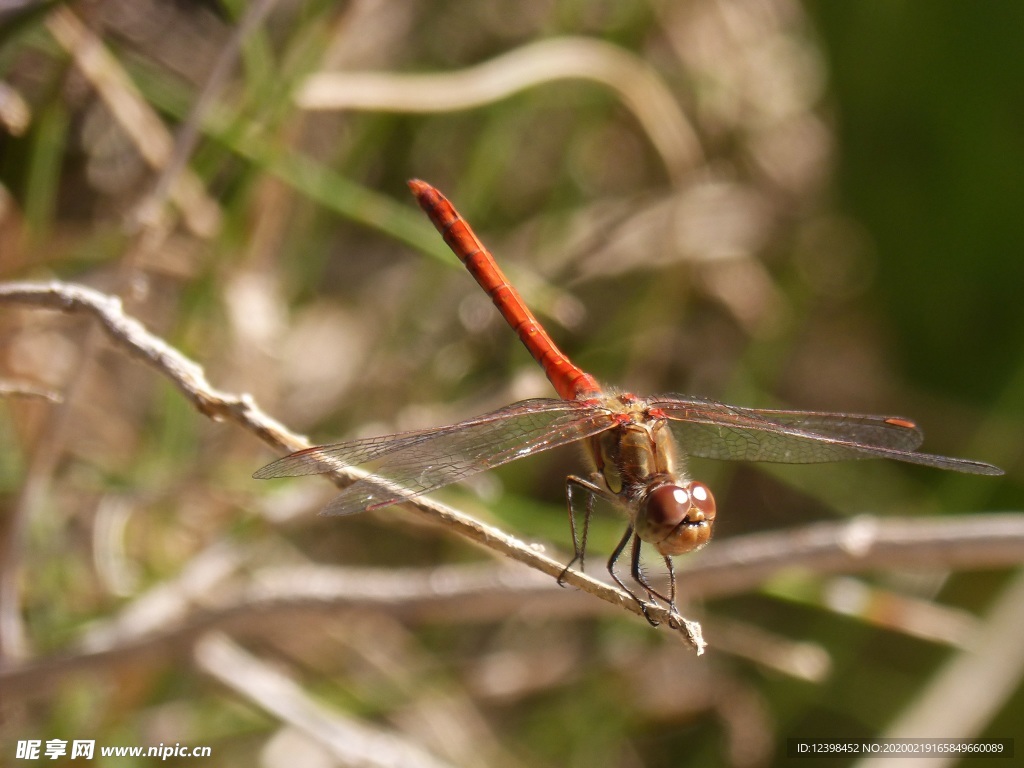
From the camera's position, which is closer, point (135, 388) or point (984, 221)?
point (135, 388)

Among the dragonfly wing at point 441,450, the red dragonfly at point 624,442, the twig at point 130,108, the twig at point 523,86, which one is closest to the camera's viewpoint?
the dragonfly wing at point 441,450

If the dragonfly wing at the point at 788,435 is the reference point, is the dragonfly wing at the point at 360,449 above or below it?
below

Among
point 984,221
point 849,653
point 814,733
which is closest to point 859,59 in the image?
point 984,221

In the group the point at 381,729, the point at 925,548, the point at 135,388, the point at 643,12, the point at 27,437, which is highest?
the point at 643,12

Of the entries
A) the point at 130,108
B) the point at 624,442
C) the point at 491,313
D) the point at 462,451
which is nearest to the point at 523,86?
the point at 491,313

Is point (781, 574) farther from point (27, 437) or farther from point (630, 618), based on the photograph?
point (27, 437)

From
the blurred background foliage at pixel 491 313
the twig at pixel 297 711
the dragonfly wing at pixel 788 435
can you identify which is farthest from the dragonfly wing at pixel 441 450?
the twig at pixel 297 711

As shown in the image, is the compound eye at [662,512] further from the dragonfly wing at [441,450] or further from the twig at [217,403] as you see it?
the twig at [217,403]
